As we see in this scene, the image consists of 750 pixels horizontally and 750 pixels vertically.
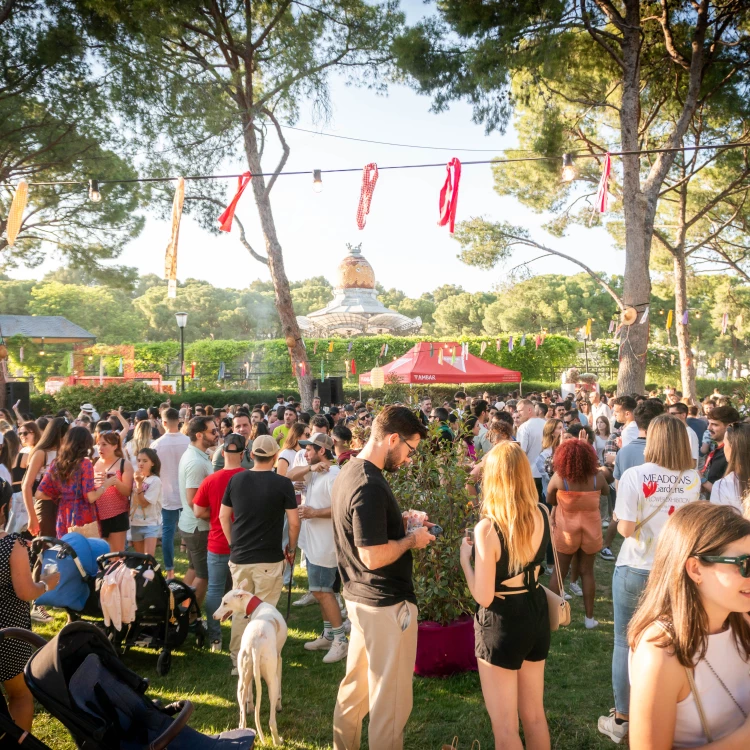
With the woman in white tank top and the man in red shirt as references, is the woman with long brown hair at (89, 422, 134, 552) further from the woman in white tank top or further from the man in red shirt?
the woman in white tank top

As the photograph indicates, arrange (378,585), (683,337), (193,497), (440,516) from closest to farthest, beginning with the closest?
(378,585), (440,516), (193,497), (683,337)

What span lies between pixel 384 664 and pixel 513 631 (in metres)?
0.55

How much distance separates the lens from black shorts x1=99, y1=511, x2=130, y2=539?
5262 millimetres

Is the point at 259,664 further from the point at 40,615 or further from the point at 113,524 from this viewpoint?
the point at 40,615

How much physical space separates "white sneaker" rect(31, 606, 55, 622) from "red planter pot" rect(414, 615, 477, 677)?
126 inches

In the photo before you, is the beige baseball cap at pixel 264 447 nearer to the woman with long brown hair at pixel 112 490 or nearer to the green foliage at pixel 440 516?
the green foliage at pixel 440 516

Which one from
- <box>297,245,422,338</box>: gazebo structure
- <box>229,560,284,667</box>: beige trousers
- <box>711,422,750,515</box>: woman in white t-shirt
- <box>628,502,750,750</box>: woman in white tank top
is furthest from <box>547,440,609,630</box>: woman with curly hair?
<box>297,245,422,338</box>: gazebo structure

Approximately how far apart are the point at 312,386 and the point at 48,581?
11.2 metres

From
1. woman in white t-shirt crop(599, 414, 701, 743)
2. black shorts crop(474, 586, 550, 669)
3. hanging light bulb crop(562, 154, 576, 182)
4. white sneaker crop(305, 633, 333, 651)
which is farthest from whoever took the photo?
hanging light bulb crop(562, 154, 576, 182)

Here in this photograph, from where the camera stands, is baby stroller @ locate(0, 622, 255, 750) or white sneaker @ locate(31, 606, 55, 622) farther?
white sneaker @ locate(31, 606, 55, 622)

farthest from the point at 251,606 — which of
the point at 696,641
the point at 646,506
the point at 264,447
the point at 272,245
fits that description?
the point at 272,245

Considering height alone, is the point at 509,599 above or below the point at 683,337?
below

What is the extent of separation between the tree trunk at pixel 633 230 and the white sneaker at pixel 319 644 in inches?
332

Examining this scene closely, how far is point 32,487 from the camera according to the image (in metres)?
5.29
